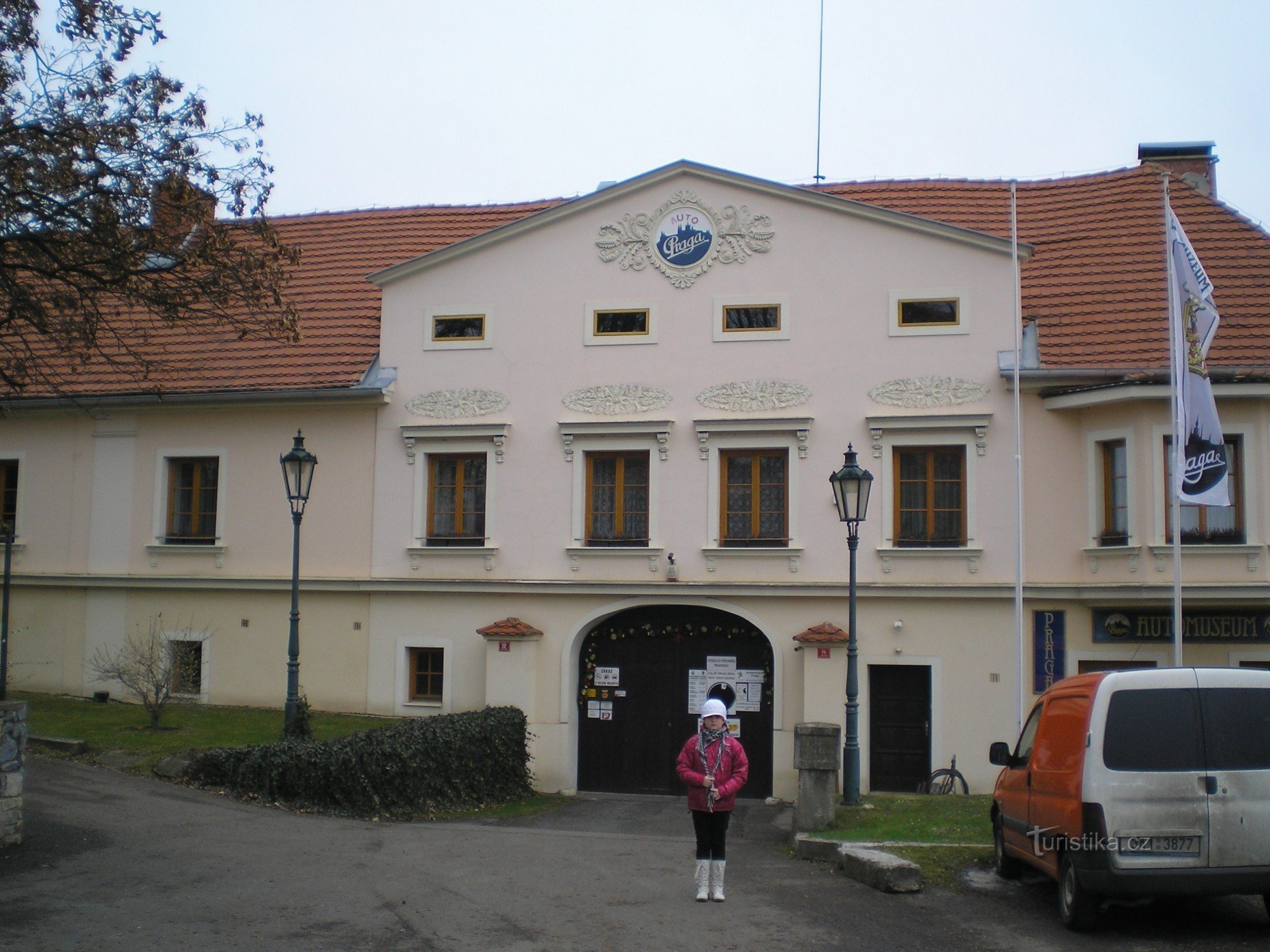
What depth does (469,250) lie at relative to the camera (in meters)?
22.8

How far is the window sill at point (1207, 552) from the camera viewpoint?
1858cm

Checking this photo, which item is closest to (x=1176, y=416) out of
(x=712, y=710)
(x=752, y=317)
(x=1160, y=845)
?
(x=752, y=317)

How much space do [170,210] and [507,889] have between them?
328 inches

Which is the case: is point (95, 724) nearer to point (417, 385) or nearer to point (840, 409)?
point (417, 385)

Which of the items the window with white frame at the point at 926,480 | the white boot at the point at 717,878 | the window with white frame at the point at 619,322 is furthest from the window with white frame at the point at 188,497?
the white boot at the point at 717,878

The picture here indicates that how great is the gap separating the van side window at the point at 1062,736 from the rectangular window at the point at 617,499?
11.7m

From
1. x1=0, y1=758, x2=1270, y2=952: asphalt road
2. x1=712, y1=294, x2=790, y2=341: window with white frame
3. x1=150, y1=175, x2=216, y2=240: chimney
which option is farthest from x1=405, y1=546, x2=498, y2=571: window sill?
x1=150, y1=175, x2=216, y2=240: chimney

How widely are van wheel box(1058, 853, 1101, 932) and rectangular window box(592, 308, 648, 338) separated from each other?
45.4ft

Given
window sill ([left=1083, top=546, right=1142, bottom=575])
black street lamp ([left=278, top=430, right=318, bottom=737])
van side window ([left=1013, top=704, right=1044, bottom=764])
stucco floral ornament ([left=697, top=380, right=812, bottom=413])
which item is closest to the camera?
van side window ([left=1013, top=704, right=1044, bottom=764])

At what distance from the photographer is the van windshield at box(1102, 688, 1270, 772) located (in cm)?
915

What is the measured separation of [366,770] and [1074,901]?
9438 millimetres

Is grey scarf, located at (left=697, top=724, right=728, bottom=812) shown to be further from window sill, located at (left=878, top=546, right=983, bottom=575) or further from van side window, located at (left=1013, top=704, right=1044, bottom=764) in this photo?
window sill, located at (left=878, top=546, right=983, bottom=575)

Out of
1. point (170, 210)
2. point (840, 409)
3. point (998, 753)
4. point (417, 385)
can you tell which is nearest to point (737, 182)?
point (840, 409)

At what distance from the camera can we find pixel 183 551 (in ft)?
77.8
